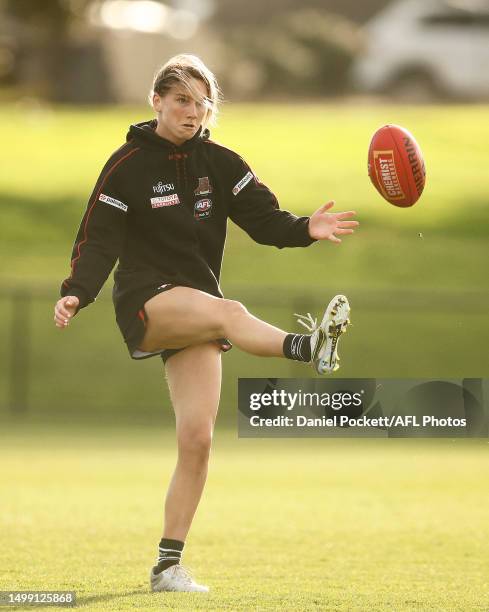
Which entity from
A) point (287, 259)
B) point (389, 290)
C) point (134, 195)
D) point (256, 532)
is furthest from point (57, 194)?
point (134, 195)

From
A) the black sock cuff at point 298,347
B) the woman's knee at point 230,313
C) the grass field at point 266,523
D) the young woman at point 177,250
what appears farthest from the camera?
the grass field at point 266,523

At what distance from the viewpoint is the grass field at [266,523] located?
245 inches

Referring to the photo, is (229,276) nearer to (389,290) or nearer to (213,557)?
(389,290)

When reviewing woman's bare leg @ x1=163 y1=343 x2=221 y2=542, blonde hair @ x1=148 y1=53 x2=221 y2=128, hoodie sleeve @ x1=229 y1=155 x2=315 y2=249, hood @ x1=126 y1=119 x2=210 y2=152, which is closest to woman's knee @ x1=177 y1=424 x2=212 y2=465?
woman's bare leg @ x1=163 y1=343 x2=221 y2=542

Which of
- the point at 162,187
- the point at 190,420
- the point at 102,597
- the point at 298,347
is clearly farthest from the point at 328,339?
the point at 102,597

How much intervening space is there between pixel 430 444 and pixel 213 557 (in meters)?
7.66

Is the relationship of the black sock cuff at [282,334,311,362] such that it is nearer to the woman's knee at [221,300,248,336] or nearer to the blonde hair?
the woman's knee at [221,300,248,336]

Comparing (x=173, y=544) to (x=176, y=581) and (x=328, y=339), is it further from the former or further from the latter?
(x=328, y=339)

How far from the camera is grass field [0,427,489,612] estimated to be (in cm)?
621

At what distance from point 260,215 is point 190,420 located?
95 cm

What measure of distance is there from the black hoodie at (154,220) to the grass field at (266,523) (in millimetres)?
1297

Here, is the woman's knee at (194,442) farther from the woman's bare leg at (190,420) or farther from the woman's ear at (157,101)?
the woman's ear at (157,101)

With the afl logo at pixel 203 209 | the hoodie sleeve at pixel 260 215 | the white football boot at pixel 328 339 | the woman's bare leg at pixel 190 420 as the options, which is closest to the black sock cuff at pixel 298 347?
the white football boot at pixel 328 339

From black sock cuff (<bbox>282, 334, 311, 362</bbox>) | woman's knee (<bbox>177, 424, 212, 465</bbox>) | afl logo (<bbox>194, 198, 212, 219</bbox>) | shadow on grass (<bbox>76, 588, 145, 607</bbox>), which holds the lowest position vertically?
shadow on grass (<bbox>76, 588, 145, 607</bbox>)
